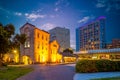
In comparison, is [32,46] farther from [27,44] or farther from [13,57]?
[13,57]

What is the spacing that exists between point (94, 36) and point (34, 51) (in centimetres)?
11815

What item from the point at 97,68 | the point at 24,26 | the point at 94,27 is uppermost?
the point at 94,27

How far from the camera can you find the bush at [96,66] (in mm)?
24656

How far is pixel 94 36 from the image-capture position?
566 ft

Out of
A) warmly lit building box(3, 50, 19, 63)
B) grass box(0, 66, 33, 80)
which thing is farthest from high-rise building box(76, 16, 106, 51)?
grass box(0, 66, 33, 80)

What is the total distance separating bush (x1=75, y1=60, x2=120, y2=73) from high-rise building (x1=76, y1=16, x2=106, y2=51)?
14131 cm

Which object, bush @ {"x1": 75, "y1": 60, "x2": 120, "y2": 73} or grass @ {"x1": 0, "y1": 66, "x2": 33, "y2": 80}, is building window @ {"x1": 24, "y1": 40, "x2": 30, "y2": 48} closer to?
grass @ {"x1": 0, "y1": 66, "x2": 33, "y2": 80}

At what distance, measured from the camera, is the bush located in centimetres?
2466

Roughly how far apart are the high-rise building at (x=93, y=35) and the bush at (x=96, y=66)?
464 feet

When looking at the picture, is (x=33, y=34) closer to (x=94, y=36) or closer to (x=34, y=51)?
(x=34, y=51)

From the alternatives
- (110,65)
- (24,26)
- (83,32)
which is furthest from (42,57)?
(83,32)

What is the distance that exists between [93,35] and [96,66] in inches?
5933

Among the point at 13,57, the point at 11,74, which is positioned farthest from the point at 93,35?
the point at 11,74

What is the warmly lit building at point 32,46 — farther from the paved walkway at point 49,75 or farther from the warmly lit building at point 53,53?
the paved walkway at point 49,75
